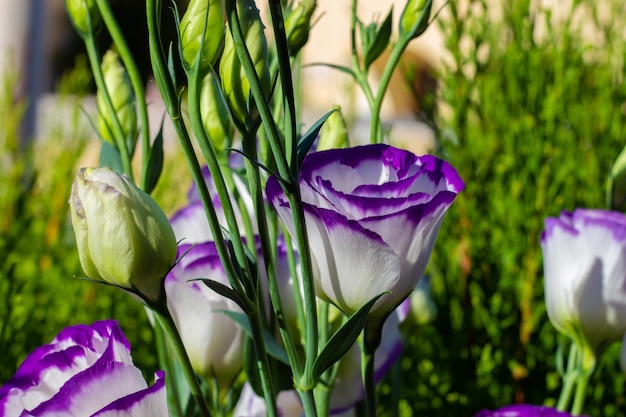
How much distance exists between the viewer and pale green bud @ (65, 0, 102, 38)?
1.16 ft

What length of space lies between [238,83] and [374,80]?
273 centimetres

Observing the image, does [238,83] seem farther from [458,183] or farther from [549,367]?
[549,367]

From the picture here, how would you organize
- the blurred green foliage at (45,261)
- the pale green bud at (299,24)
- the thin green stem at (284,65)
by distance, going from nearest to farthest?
the thin green stem at (284,65) < the pale green bud at (299,24) < the blurred green foliage at (45,261)

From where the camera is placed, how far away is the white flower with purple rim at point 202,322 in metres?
0.33

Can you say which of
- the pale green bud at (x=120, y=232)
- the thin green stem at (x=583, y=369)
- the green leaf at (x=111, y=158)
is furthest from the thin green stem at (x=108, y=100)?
the thin green stem at (x=583, y=369)

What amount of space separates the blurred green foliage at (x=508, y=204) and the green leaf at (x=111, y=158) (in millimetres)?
302

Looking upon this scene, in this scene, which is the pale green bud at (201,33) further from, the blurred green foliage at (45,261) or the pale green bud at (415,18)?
the blurred green foliage at (45,261)

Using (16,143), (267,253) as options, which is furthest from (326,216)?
(16,143)

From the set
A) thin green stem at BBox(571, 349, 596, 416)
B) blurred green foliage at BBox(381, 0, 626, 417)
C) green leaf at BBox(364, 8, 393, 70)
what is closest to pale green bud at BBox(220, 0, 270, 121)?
green leaf at BBox(364, 8, 393, 70)

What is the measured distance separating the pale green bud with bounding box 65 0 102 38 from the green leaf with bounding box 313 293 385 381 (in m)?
0.19

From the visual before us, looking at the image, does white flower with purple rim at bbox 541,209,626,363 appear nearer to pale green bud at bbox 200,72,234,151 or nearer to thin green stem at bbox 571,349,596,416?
thin green stem at bbox 571,349,596,416

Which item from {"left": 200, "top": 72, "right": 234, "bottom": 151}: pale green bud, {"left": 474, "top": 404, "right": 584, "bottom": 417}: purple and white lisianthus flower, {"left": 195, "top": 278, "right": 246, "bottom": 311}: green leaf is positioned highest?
{"left": 200, "top": 72, "right": 234, "bottom": 151}: pale green bud

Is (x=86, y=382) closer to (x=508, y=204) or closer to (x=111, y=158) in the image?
(x=111, y=158)

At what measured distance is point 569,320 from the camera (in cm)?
37
